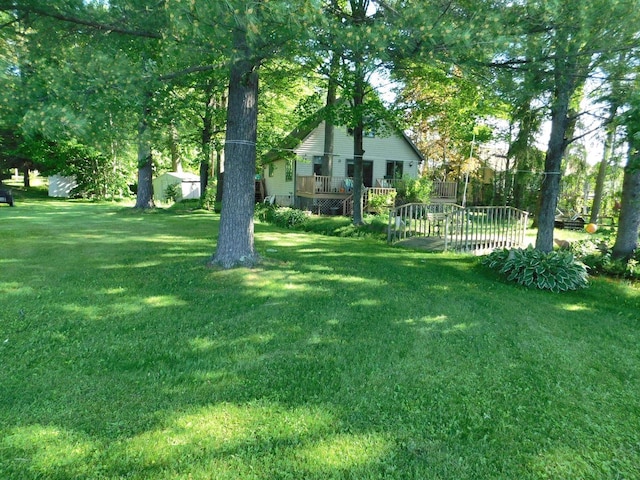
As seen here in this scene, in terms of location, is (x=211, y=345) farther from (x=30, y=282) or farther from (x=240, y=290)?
(x=30, y=282)

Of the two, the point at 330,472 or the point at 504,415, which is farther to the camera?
the point at 504,415

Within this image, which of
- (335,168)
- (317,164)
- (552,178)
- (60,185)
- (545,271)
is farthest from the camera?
(60,185)

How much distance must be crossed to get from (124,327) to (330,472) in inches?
117

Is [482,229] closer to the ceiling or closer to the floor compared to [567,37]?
closer to the floor

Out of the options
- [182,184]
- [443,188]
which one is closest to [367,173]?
[443,188]

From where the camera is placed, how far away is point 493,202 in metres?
25.2

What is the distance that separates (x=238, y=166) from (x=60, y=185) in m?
28.0

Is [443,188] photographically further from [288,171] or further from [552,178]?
[552,178]

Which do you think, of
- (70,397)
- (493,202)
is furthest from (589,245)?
(493,202)

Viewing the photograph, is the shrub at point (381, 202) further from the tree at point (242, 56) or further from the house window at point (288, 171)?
the tree at point (242, 56)

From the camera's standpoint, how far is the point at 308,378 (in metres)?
3.26

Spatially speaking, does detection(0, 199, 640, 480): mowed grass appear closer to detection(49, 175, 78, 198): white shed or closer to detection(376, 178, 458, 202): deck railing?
detection(376, 178, 458, 202): deck railing

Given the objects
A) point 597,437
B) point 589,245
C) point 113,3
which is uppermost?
point 113,3

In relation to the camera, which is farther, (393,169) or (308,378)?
(393,169)
